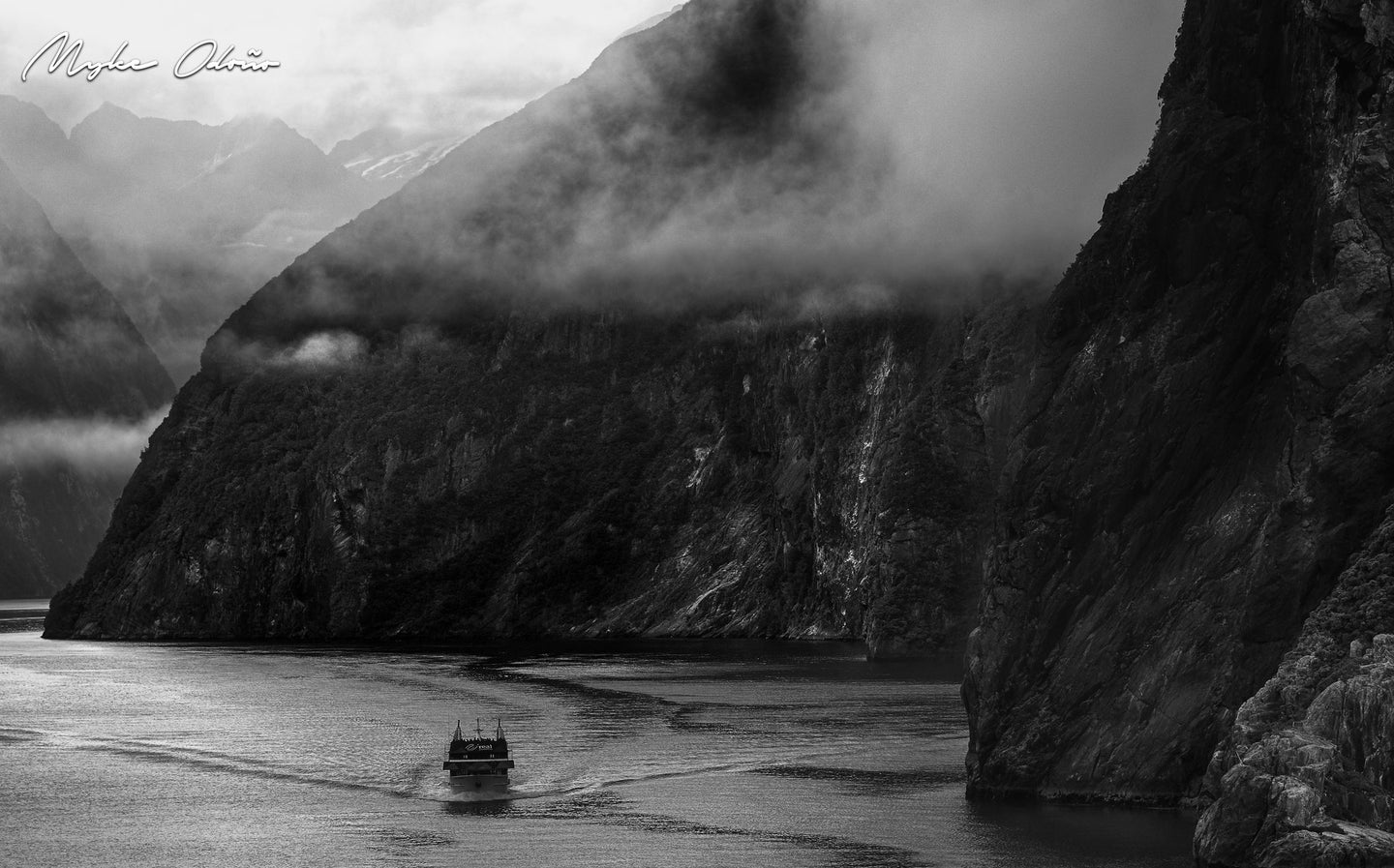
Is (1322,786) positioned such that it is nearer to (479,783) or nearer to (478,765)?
(479,783)

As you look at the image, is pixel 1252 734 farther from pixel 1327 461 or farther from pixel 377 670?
pixel 377 670

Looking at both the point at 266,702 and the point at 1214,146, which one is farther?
the point at 266,702

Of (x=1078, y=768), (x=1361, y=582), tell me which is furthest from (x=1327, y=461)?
(x=1078, y=768)

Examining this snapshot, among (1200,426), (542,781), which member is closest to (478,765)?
(542,781)

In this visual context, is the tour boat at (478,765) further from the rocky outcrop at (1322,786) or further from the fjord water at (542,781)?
the rocky outcrop at (1322,786)

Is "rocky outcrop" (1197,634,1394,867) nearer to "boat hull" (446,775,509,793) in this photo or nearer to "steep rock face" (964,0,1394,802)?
"steep rock face" (964,0,1394,802)

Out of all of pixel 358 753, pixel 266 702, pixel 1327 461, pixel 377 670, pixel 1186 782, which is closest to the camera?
pixel 1327 461
